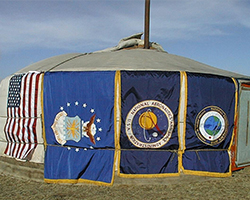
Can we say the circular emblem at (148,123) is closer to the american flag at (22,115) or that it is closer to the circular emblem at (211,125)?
the circular emblem at (211,125)

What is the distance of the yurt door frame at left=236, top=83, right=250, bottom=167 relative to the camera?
5864 mm

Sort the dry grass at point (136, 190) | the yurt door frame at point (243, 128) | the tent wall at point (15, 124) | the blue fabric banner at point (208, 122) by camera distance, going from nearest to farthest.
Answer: the dry grass at point (136, 190), the blue fabric banner at point (208, 122), the tent wall at point (15, 124), the yurt door frame at point (243, 128)

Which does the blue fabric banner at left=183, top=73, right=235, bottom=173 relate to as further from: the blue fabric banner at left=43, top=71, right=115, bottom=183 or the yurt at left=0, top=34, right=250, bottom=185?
the blue fabric banner at left=43, top=71, right=115, bottom=183

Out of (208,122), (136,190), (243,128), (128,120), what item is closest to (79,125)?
(128,120)

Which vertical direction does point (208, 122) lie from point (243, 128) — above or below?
above

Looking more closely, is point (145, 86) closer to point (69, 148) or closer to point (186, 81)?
point (186, 81)

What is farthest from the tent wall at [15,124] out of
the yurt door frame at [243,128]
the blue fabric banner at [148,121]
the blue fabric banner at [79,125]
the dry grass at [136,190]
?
the yurt door frame at [243,128]

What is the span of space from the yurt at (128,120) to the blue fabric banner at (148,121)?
17 millimetres

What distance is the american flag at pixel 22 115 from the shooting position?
566 centimetres

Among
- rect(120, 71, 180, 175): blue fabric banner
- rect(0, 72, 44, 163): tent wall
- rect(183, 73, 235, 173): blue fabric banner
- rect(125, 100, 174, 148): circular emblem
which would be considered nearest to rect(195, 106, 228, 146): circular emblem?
rect(183, 73, 235, 173): blue fabric banner

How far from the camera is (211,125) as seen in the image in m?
5.40

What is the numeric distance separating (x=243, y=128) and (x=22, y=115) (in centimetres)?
436

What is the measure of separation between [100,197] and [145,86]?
1930 mm

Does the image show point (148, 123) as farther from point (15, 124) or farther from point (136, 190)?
point (15, 124)
